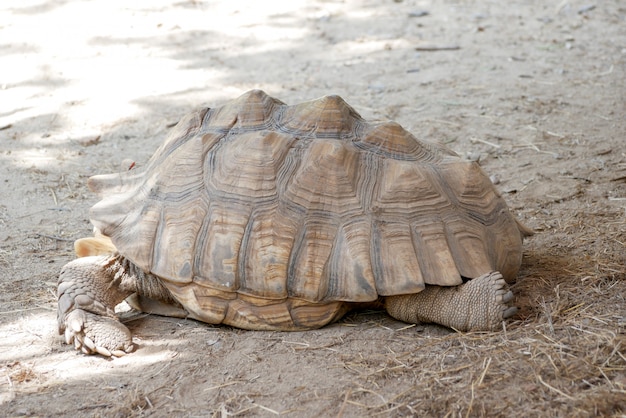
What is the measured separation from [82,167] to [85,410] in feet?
10.3

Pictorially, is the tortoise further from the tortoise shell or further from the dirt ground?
the dirt ground

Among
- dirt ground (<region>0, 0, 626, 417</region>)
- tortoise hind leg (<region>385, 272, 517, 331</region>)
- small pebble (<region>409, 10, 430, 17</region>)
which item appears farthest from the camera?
small pebble (<region>409, 10, 430, 17</region>)

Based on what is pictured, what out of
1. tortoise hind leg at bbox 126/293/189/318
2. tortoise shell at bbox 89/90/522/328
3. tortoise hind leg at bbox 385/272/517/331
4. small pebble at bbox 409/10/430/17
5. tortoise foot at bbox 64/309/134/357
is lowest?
tortoise hind leg at bbox 126/293/189/318

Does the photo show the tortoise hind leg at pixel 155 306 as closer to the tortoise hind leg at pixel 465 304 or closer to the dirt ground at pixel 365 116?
the dirt ground at pixel 365 116

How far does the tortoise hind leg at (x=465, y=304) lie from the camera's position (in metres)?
3.31

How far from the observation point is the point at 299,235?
3.41m

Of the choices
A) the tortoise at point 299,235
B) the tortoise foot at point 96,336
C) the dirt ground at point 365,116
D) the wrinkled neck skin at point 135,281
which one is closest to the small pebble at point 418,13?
the dirt ground at point 365,116

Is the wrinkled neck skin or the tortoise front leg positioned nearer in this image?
the tortoise front leg

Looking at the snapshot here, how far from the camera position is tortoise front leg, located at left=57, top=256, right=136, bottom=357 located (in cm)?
341

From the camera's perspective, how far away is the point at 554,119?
6391 millimetres

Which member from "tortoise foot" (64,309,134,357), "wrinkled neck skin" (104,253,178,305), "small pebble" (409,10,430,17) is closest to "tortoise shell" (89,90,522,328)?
"wrinkled neck skin" (104,253,178,305)

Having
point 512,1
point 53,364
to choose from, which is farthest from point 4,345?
point 512,1

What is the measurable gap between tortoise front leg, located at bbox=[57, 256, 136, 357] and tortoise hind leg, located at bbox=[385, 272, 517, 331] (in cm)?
128

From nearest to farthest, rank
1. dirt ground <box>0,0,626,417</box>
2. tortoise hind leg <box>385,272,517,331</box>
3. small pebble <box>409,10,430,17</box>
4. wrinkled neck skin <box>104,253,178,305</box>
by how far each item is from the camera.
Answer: dirt ground <box>0,0,626,417</box> < tortoise hind leg <box>385,272,517,331</box> < wrinkled neck skin <box>104,253,178,305</box> < small pebble <box>409,10,430,17</box>
